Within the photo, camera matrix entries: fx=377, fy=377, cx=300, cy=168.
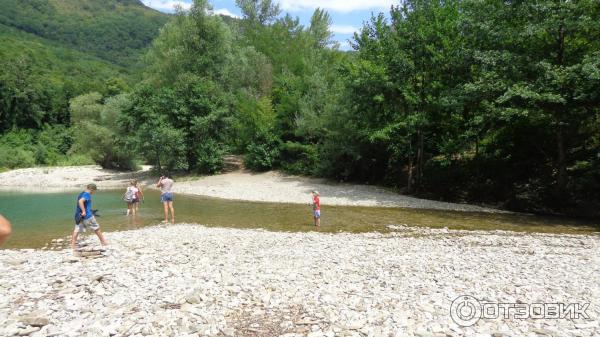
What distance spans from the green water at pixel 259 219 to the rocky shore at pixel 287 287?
393 cm

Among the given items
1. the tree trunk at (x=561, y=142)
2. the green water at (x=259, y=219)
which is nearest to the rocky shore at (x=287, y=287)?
the green water at (x=259, y=219)

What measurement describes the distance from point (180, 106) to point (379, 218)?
2676 cm

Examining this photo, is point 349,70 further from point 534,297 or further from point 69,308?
point 69,308

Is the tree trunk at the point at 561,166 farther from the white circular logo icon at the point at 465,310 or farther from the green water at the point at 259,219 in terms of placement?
the white circular logo icon at the point at 465,310

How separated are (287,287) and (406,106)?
2233 centimetres

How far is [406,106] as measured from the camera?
2803cm

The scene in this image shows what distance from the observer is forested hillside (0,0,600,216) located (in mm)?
20406

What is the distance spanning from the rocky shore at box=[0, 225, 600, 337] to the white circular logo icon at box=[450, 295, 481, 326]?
16 centimetres

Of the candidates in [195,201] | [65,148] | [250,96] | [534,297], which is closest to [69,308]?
[534,297]
